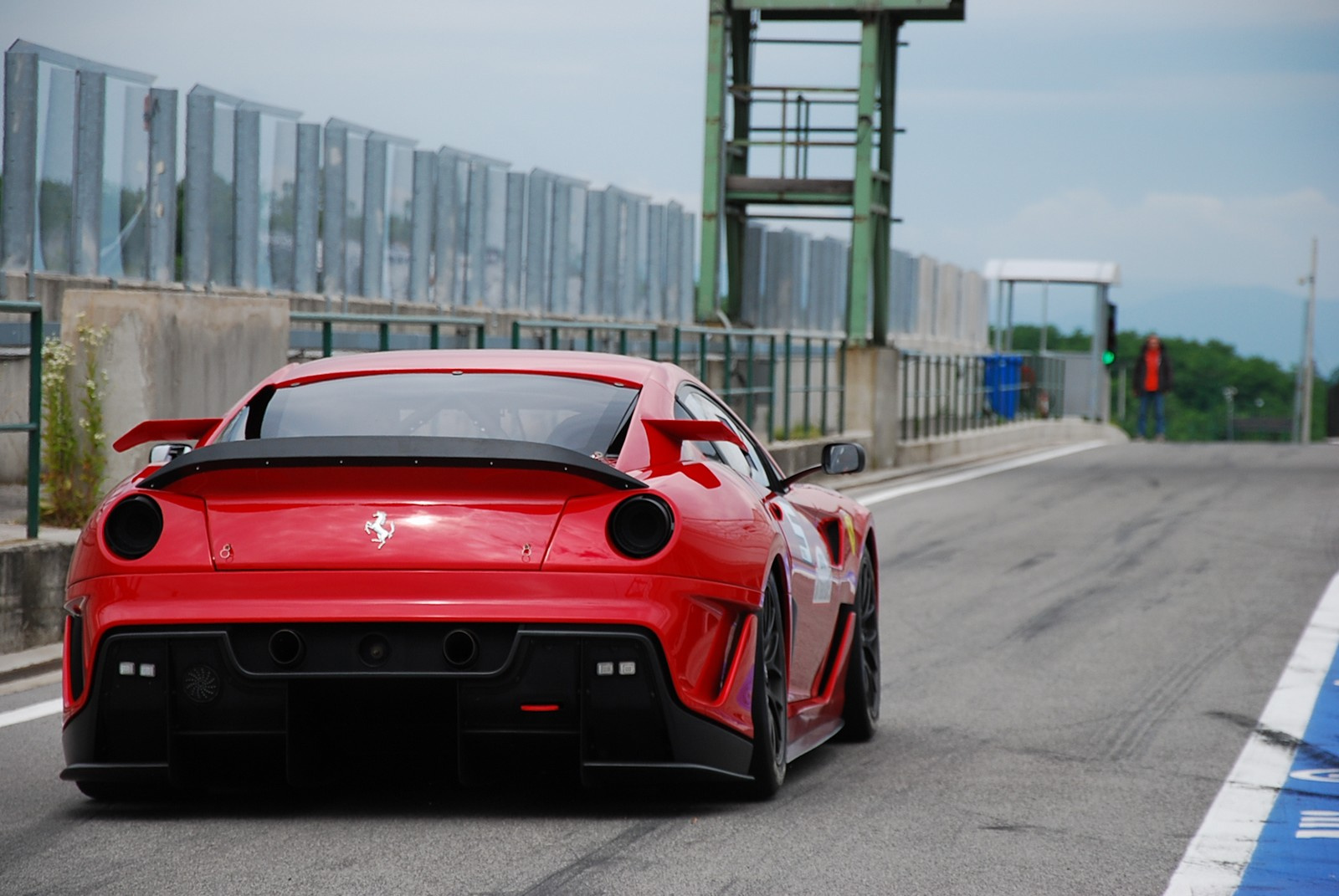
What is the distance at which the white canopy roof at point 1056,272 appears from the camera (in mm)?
53344

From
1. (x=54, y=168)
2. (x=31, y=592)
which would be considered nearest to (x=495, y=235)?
(x=54, y=168)

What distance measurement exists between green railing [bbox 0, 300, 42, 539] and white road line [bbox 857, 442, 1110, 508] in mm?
11976

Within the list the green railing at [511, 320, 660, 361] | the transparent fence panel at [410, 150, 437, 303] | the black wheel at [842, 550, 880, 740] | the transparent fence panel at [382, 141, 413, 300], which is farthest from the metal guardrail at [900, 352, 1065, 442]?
the black wheel at [842, 550, 880, 740]

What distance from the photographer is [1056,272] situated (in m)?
53.7

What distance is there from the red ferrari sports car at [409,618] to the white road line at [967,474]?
15.7 meters

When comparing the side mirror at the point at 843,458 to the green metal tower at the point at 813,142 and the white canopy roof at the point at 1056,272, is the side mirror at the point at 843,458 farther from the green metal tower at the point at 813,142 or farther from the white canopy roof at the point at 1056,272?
the white canopy roof at the point at 1056,272

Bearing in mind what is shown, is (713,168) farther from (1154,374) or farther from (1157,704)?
(1157,704)

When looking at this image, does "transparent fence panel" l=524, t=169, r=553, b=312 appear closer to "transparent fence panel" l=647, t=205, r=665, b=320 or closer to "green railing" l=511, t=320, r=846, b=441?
"green railing" l=511, t=320, r=846, b=441

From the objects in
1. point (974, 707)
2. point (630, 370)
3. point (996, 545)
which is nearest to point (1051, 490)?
point (996, 545)

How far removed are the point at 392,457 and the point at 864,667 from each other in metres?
2.65

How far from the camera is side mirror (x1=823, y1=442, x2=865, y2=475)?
720cm

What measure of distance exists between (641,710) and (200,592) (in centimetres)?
116

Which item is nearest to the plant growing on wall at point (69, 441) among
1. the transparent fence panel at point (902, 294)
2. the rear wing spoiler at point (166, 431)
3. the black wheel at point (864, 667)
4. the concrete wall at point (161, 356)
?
the concrete wall at point (161, 356)

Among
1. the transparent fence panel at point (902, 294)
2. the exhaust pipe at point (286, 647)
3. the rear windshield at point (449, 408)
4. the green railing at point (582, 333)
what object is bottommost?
the exhaust pipe at point (286, 647)
